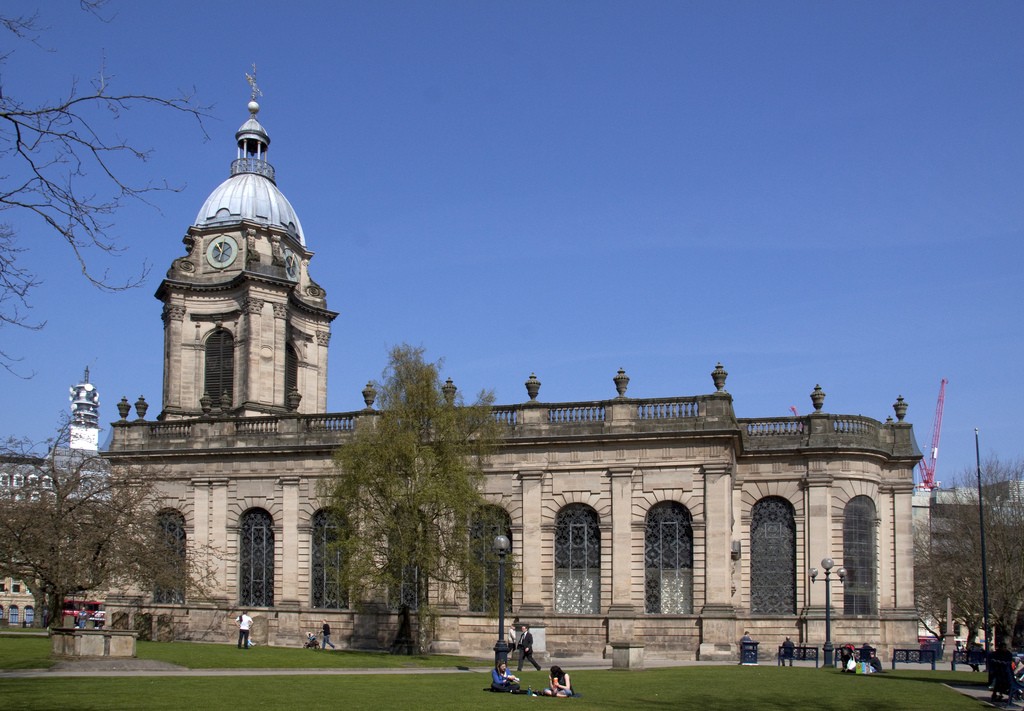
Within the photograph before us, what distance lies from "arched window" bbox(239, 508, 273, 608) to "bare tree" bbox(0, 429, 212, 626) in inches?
70.7

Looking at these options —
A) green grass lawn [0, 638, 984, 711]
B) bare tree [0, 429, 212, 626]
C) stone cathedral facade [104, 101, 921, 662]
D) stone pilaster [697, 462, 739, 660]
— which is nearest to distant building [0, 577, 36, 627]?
stone cathedral facade [104, 101, 921, 662]

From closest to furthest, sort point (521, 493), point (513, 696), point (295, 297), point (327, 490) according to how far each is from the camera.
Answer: point (513, 696) → point (327, 490) → point (521, 493) → point (295, 297)

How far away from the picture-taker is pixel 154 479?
50.7 meters

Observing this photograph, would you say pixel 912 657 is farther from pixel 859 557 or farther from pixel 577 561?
pixel 577 561

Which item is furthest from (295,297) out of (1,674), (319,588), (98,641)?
(1,674)

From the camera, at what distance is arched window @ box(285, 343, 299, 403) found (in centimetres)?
6025

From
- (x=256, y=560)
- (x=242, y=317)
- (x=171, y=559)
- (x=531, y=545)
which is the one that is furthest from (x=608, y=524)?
(x=242, y=317)

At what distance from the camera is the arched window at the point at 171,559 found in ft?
150

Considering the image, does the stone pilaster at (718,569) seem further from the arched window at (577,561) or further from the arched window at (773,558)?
the arched window at (577,561)

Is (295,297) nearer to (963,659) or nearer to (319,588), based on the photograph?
(319,588)

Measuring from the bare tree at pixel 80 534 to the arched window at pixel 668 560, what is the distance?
18.4 metres

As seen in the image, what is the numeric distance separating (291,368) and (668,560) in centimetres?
2374

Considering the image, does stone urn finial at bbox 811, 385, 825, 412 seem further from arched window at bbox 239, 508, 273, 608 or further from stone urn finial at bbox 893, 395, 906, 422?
arched window at bbox 239, 508, 273, 608

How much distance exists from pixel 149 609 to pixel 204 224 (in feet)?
66.4
